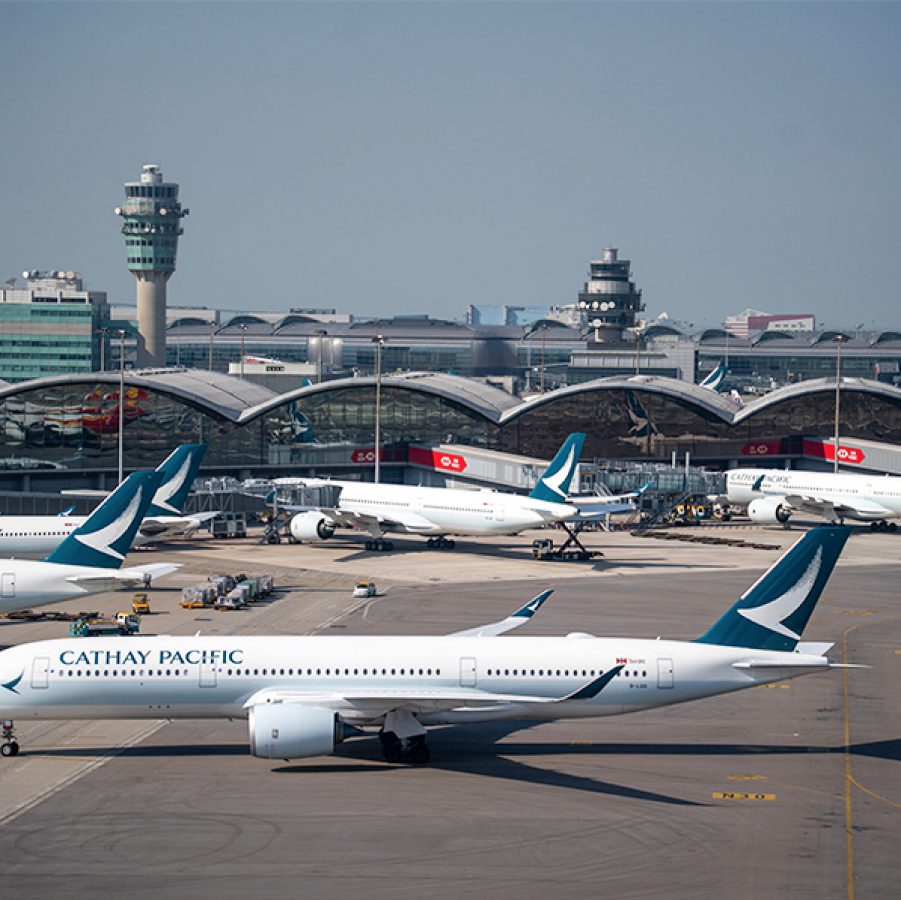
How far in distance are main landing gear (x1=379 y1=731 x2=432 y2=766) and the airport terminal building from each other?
78.0 m

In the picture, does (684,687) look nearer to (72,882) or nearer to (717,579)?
(72,882)

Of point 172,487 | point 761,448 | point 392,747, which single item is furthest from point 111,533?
point 761,448

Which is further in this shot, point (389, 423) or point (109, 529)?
point (389, 423)

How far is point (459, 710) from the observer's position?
40594 millimetres

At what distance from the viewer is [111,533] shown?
57156mm

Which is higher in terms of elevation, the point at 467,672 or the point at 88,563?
the point at 88,563

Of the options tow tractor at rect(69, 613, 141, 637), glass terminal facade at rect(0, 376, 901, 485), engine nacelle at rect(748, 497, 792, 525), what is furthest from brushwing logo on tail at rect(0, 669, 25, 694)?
engine nacelle at rect(748, 497, 792, 525)

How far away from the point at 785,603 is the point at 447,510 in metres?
53.8

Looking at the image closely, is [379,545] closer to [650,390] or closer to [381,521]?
[381,521]

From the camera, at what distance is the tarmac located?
31.8 m

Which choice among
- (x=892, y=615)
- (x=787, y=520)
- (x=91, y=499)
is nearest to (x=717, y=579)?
(x=892, y=615)

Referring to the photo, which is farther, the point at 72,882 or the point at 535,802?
the point at 535,802

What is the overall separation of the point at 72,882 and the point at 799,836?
725 inches

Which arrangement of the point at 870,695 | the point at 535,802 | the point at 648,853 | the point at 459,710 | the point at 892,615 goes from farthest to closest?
the point at 892,615, the point at 870,695, the point at 459,710, the point at 535,802, the point at 648,853
